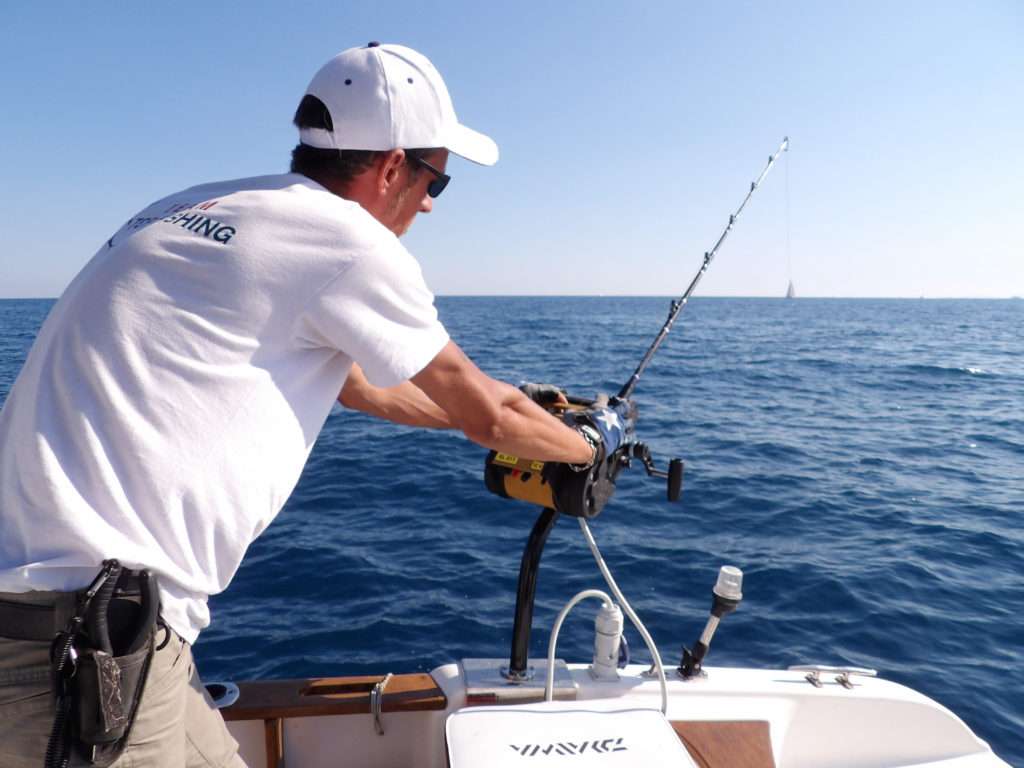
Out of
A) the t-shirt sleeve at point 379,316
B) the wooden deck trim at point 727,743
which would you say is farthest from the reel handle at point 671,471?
the t-shirt sleeve at point 379,316

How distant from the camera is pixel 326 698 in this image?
91.8 inches

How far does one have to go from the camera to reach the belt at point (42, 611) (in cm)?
126

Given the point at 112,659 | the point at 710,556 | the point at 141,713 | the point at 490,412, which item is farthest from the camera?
the point at 710,556

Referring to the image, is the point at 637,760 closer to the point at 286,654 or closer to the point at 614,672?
the point at 614,672

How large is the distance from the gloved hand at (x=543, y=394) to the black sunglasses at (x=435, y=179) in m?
0.70

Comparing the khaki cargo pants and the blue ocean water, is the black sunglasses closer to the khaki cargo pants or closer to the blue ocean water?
the khaki cargo pants

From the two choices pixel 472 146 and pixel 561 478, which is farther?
pixel 561 478

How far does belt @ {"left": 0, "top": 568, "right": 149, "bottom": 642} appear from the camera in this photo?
126 centimetres

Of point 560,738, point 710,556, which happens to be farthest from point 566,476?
point 710,556

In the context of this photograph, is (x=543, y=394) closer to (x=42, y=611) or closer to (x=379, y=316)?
(x=379, y=316)

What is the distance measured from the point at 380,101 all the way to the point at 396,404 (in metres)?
0.98

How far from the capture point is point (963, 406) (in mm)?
14625

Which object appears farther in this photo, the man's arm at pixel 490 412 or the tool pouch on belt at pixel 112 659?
the man's arm at pixel 490 412

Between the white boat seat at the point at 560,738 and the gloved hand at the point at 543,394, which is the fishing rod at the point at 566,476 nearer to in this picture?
the gloved hand at the point at 543,394
